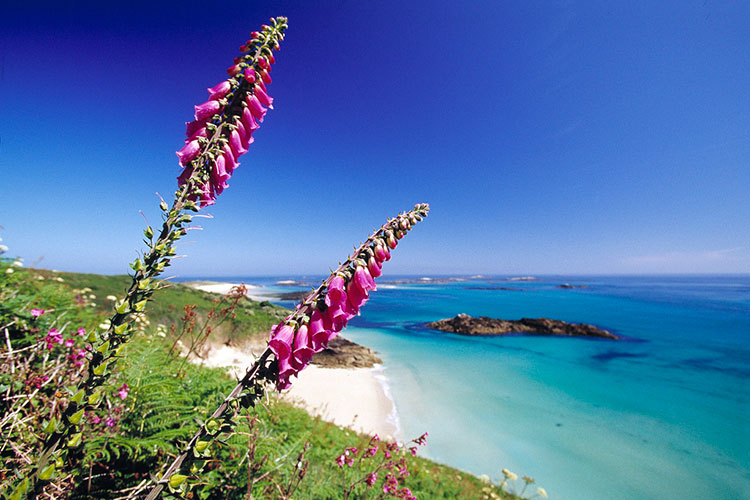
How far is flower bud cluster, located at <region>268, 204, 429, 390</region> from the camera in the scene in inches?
56.4

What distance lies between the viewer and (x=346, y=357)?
21500 millimetres

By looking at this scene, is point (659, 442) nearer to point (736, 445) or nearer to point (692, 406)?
point (736, 445)

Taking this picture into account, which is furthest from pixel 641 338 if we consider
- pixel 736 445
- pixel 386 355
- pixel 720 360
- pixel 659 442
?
pixel 386 355

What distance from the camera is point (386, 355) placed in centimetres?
2439

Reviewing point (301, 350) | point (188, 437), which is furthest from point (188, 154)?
point (188, 437)

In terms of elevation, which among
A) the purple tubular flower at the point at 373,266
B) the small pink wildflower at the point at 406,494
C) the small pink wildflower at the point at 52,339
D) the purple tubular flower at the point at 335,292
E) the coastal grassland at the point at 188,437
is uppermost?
the purple tubular flower at the point at 373,266

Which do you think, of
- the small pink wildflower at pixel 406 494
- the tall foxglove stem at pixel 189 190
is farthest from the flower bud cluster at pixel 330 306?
the small pink wildflower at pixel 406 494

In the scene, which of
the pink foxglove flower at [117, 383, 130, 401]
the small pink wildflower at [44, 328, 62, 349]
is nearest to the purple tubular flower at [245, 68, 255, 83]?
the pink foxglove flower at [117, 383, 130, 401]

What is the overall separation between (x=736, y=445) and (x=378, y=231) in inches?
982

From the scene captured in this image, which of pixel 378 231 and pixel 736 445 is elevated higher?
pixel 378 231

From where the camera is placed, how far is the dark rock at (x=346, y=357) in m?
20.3

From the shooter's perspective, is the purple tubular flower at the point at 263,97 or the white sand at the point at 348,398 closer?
the purple tubular flower at the point at 263,97

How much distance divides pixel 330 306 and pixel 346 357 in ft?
70.7

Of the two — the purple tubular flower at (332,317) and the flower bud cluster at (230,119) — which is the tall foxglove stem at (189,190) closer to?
the flower bud cluster at (230,119)
